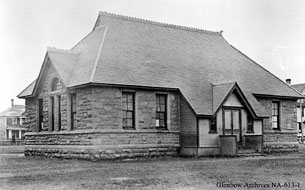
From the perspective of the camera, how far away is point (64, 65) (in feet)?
87.1

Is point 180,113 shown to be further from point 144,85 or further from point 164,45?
point 164,45

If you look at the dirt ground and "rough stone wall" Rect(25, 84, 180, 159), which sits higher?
A: "rough stone wall" Rect(25, 84, 180, 159)

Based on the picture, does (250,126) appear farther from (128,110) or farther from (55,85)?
(55,85)

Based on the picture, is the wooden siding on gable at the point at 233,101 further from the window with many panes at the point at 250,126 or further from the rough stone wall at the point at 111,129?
the rough stone wall at the point at 111,129

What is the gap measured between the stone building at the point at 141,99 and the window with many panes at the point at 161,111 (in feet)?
0.18

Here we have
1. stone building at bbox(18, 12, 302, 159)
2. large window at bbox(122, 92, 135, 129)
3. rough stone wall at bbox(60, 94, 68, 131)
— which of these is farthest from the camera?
rough stone wall at bbox(60, 94, 68, 131)

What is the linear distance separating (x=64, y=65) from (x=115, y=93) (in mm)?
3998

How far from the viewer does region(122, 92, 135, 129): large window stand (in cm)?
2491

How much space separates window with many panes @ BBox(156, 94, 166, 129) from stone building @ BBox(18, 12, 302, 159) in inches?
2.2

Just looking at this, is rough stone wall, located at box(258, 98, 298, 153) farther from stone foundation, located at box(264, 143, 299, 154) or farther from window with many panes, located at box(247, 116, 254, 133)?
window with many panes, located at box(247, 116, 254, 133)

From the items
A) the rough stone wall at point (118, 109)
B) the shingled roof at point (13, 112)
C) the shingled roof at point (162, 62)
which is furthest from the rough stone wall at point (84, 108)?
the shingled roof at point (13, 112)

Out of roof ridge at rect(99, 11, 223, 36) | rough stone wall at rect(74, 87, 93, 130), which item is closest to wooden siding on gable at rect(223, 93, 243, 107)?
roof ridge at rect(99, 11, 223, 36)

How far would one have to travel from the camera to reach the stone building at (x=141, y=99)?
79.6 ft

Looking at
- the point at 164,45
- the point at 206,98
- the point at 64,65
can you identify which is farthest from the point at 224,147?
the point at 64,65
